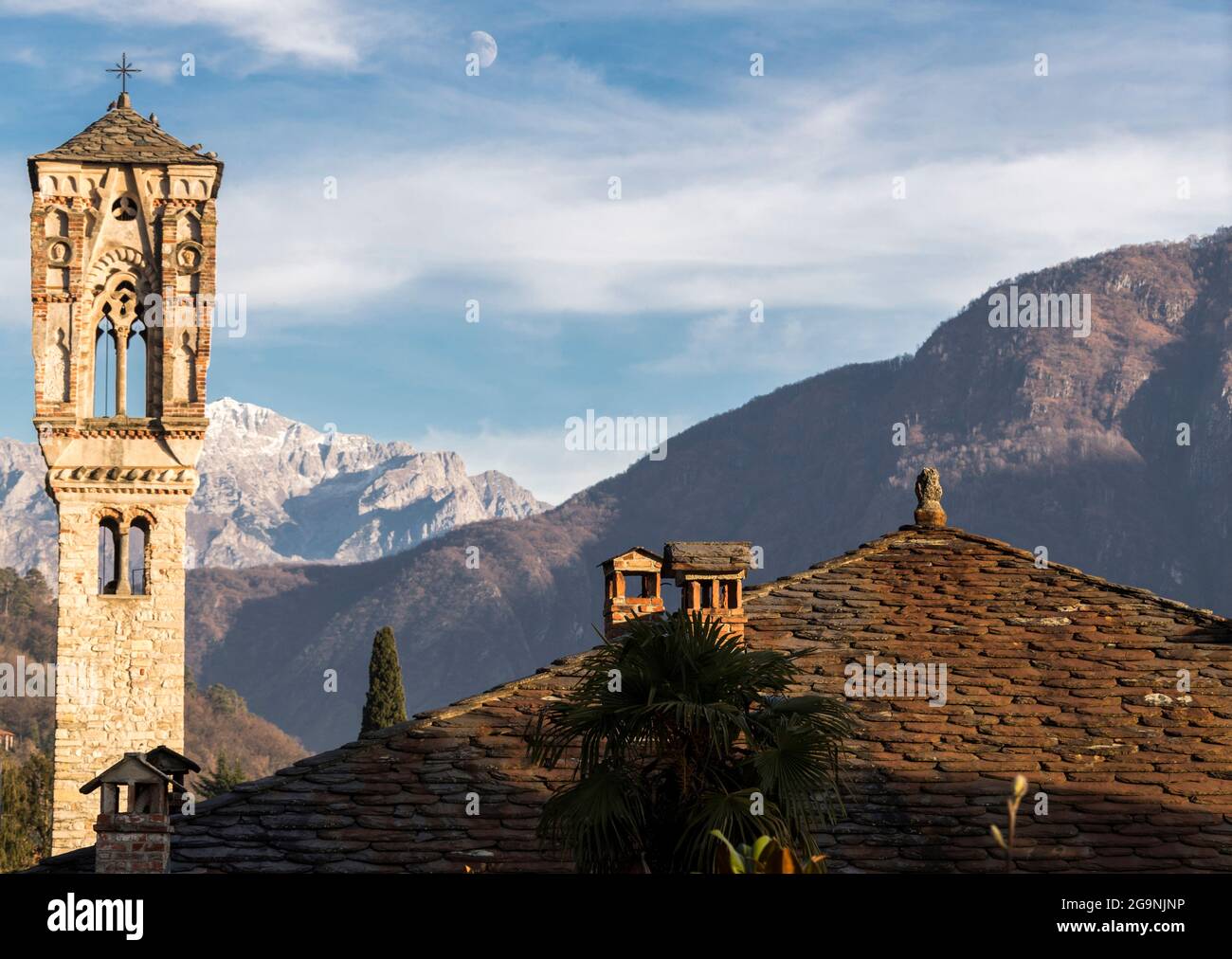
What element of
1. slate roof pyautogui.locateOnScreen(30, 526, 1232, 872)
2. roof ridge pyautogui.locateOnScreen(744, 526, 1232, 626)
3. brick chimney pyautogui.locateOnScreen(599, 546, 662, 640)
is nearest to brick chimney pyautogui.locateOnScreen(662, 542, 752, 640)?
brick chimney pyautogui.locateOnScreen(599, 546, 662, 640)

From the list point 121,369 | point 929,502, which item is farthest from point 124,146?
point 929,502

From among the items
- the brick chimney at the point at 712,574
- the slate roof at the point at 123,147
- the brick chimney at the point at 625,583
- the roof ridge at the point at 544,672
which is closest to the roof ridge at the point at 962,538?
the roof ridge at the point at 544,672

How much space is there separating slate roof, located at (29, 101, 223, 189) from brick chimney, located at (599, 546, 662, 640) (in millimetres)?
27215

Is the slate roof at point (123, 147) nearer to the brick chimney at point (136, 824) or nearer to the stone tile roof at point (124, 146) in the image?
the stone tile roof at point (124, 146)

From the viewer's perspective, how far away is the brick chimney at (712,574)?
818 inches

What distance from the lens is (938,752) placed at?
1941cm

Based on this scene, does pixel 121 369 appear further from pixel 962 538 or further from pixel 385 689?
pixel 385 689

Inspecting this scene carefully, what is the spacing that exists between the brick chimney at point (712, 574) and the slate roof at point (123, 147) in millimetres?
28319

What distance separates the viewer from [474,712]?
20578 millimetres

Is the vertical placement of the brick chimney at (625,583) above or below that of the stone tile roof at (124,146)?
below

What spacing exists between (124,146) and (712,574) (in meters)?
29.9
